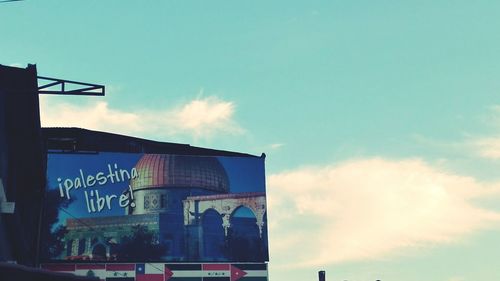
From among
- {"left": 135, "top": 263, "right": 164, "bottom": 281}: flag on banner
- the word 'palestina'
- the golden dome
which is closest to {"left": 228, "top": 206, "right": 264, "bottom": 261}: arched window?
the golden dome

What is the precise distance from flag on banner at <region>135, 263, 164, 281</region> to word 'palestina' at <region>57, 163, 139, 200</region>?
283 inches

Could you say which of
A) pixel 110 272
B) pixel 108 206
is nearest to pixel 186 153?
pixel 108 206

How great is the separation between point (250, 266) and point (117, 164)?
13.6 m

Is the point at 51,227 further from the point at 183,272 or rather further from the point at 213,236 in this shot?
the point at 213,236

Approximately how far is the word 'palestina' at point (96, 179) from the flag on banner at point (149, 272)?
23.6 ft

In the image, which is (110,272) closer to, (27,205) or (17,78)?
(27,205)

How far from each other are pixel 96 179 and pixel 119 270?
745 centimetres

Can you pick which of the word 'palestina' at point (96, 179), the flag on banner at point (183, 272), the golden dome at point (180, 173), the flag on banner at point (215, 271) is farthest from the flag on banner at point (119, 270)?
the word 'palestina' at point (96, 179)

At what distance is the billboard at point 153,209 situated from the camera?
2009 inches

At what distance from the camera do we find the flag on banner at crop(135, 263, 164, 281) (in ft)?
166

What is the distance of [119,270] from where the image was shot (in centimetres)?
5075

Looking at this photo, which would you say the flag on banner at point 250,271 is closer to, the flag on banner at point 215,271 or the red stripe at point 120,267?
the flag on banner at point 215,271

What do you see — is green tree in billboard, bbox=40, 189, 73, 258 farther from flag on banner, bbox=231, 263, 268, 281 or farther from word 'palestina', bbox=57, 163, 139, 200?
flag on banner, bbox=231, 263, 268, 281

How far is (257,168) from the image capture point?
5516 cm
